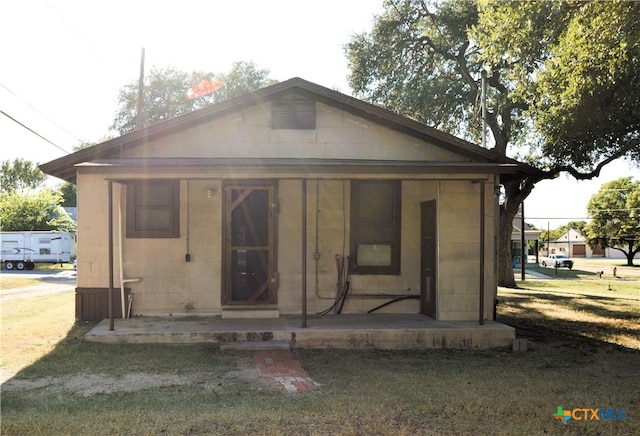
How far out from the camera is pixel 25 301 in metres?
13.0

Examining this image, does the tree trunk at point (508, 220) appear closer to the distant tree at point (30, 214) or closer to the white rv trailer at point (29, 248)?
the white rv trailer at point (29, 248)

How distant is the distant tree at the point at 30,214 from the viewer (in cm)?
3472

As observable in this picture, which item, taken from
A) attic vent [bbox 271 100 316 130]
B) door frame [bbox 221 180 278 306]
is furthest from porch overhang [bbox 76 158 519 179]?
attic vent [bbox 271 100 316 130]

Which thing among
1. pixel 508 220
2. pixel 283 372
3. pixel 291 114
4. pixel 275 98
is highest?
pixel 275 98

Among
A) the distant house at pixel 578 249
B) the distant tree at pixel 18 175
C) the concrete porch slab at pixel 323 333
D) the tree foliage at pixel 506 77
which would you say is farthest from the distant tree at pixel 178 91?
the distant house at pixel 578 249

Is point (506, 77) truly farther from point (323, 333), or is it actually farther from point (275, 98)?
point (323, 333)

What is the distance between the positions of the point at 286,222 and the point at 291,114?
6.16 feet

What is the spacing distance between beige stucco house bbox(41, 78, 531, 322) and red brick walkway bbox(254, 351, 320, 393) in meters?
1.89

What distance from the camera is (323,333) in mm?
7453

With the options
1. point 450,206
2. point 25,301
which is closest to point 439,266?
point 450,206

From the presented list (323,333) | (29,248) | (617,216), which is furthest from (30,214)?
(617,216)

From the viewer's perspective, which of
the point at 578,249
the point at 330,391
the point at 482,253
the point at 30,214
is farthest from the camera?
the point at 578,249

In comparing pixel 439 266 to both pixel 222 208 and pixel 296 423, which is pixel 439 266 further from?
pixel 296 423

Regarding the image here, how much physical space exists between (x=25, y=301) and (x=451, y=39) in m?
15.5
